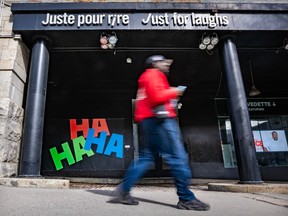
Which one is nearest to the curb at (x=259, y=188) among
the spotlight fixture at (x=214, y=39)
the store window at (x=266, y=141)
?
the spotlight fixture at (x=214, y=39)

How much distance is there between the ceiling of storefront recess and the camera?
21.0ft

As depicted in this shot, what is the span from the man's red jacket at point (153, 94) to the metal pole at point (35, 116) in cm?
335

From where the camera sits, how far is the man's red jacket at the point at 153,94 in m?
2.48

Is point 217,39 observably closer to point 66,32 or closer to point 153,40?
point 153,40

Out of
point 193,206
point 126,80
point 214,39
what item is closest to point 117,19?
point 214,39

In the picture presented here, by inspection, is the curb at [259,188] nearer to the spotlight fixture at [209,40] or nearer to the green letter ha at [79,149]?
the spotlight fixture at [209,40]

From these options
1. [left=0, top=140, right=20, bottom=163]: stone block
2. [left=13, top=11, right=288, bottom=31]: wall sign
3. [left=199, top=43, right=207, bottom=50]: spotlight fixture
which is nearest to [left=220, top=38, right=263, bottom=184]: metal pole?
[left=199, top=43, right=207, bottom=50]: spotlight fixture

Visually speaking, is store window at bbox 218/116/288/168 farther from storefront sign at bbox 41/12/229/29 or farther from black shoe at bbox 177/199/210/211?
black shoe at bbox 177/199/210/211

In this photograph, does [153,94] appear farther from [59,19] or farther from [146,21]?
[59,19]

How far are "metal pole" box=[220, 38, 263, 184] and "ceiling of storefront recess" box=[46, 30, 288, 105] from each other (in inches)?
35.0

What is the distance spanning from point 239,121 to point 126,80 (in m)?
5.52

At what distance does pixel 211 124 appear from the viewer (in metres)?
9.91

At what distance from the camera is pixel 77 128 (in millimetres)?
9445

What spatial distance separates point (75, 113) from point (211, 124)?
20.4 ft
